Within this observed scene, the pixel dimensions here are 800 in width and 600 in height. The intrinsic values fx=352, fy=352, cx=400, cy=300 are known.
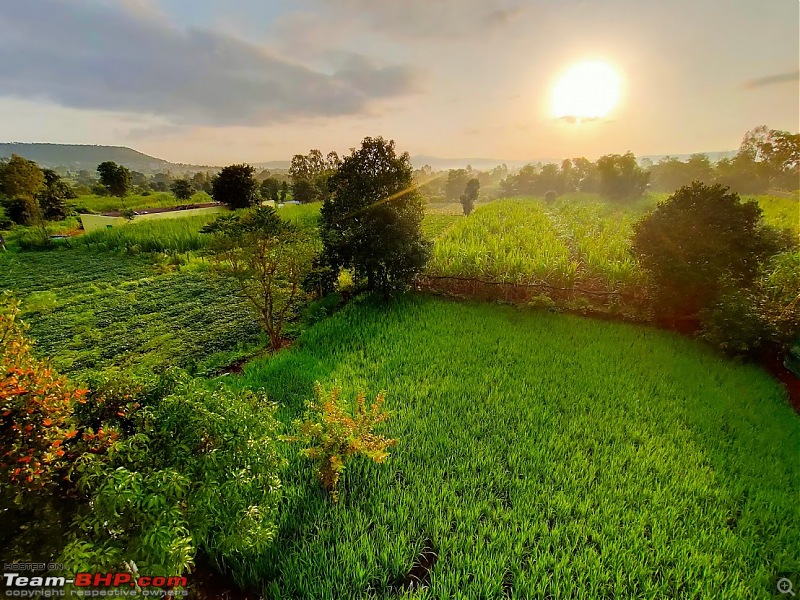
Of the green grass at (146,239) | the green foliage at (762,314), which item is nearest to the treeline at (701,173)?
the green grass at (146,239)

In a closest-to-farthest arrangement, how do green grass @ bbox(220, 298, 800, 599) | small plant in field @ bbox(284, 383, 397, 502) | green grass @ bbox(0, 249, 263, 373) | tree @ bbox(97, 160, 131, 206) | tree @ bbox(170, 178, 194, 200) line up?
1. green grass @ bbox(220, 298, 800, 599)
2. small plant in field @ bbox(284, 383, 397, 502)
3. green grass @ bbox(0, 249, 263, 373)
4. tree @ bbox(97, 160, 131, 206)
5. tree @ bbox(170, 178, 194, 200)

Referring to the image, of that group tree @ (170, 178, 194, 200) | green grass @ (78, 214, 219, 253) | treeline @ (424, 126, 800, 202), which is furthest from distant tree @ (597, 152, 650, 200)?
tree @ (170, 178, 194, 200)

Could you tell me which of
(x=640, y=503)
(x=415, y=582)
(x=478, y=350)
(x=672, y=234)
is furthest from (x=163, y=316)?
(x=672, y=234)

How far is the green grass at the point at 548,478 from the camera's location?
3672mm

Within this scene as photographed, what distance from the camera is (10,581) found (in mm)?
2125

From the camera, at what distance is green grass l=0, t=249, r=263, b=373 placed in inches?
319

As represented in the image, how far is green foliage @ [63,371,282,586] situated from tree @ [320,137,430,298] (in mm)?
7198

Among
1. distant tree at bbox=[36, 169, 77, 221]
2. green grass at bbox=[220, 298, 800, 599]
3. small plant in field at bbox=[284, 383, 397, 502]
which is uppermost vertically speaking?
distant tree at bbox=[36, 169, 77, 221]

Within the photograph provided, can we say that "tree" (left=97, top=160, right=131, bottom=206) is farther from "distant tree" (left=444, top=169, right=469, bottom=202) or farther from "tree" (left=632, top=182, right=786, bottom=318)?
"distant tree" (left=444, top=169, right=469, bottom=202)

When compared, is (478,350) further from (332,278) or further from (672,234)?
(672,234)

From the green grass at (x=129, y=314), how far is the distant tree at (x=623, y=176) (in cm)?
3868

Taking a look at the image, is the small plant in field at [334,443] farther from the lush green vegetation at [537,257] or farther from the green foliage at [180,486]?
the lush green vegetation at [537,257]

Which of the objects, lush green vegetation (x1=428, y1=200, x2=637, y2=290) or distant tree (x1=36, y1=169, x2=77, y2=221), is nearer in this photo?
lush green vegetation (x1=428, y1=200, x2=637, y2=290)

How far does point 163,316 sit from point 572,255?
15148mm
